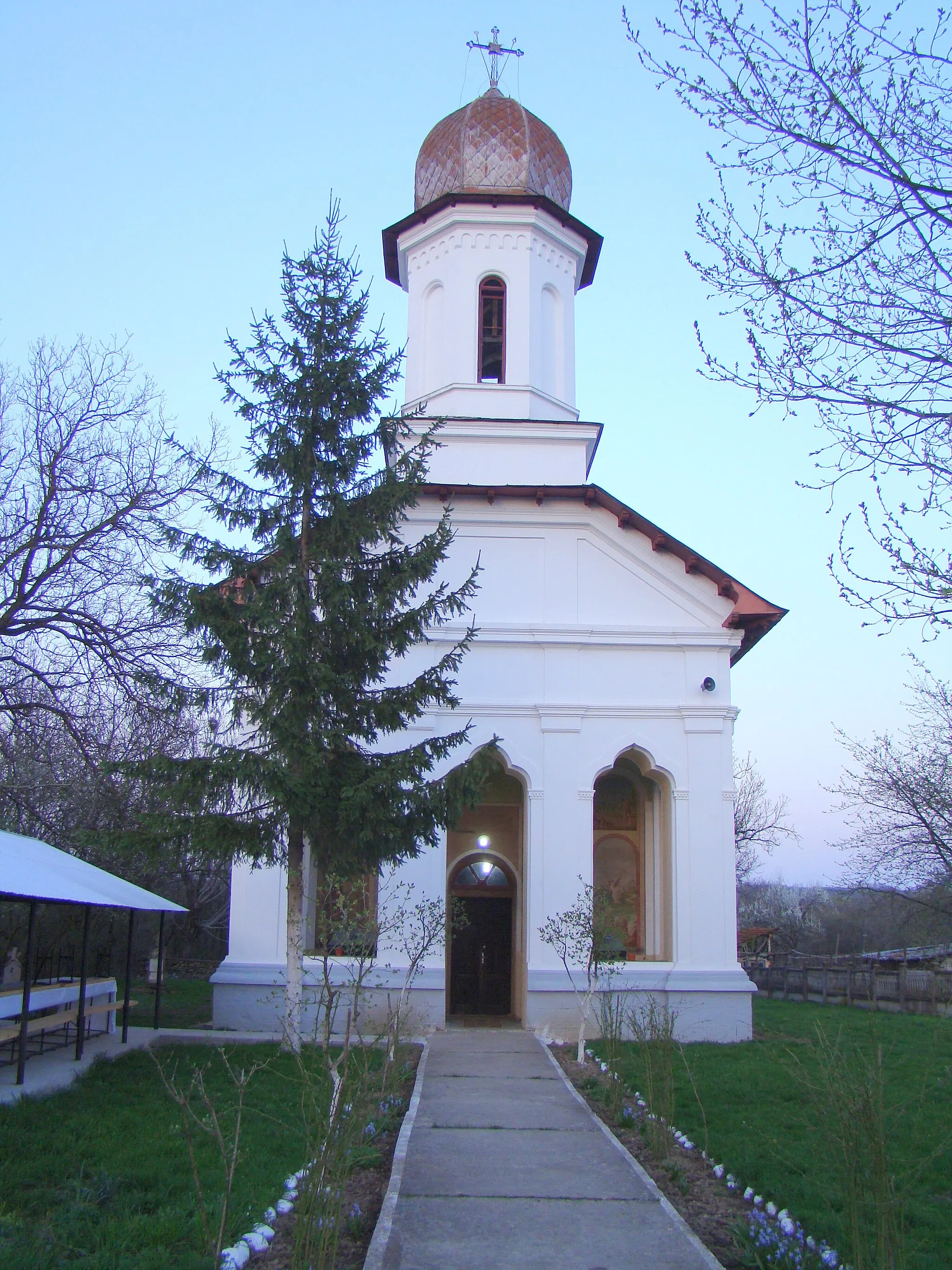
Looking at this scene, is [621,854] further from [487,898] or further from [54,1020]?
[54,1020]

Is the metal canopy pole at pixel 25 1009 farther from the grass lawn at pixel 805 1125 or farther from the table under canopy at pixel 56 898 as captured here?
the grass lawn at pixel 805 1125

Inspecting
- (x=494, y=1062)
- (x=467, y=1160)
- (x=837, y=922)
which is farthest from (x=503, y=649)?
(x=837, y=922)

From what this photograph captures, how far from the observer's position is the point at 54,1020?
12.4 m

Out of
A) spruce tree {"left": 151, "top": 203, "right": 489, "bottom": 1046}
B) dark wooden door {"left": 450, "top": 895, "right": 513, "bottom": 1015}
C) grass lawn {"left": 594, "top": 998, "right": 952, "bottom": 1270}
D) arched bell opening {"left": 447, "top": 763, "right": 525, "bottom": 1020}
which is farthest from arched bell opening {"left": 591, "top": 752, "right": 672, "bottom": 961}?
spruce tree {"left": 151, "top": 203, "right": 489, "bottom": 1046}

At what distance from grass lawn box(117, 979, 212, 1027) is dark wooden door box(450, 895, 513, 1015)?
4.54m

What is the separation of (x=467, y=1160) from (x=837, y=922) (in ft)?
234

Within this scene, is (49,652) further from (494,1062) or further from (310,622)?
(494,1062)

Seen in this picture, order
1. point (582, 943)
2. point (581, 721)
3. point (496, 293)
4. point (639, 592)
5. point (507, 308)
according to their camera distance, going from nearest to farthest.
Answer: point (582, 943) → point (581, 721) → point (639, 592) → point (507, 308) → point (496, 293)

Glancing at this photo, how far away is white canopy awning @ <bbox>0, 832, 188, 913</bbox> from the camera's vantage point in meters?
10.1

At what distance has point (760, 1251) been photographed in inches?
254

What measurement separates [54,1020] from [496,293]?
14863 millimetres

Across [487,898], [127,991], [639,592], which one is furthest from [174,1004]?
[639,592]

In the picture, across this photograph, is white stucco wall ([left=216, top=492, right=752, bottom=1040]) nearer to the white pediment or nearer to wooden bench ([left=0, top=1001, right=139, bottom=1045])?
the white pediment

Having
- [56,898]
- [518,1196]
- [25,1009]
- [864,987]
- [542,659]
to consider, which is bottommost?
[864,987]
